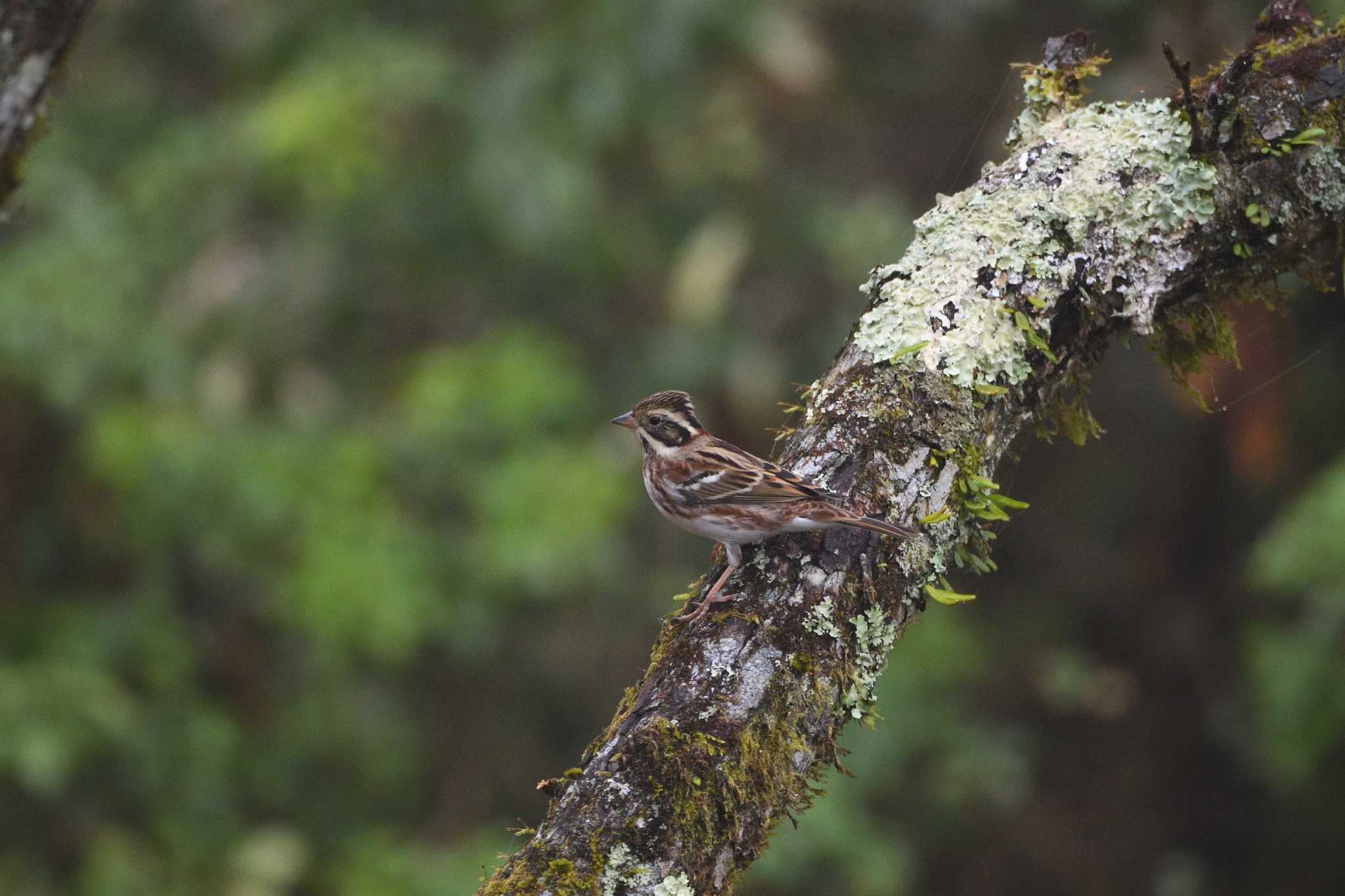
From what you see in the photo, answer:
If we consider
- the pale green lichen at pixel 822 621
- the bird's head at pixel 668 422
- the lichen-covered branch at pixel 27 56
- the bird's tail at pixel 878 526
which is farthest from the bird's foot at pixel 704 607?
the lichen-covered branch at pixel 27 56

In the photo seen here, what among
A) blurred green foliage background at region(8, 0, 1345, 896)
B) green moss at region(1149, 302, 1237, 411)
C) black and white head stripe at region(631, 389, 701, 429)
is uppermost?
blurred green foliage background at region(8, 0, 1345, 896)

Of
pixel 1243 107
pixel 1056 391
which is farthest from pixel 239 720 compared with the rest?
pixel 1243 107

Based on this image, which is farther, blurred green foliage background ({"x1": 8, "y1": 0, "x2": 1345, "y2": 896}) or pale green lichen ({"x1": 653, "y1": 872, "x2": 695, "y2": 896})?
blurred green foliage background ({"x1": 8, "y1": 0, "x2": 1345, "y2": 896})

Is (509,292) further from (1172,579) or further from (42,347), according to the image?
(1172,579)

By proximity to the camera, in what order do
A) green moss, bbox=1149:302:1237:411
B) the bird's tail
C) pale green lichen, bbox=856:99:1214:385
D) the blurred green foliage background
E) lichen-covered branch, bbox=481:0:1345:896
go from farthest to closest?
the blurred green foliage background
green moss, bbox=1149:302:1237:411
pale green lichen, bbox=856:99:1214:385
the bird's tail
lichen-covered branch, bbox=481:0:1345:896

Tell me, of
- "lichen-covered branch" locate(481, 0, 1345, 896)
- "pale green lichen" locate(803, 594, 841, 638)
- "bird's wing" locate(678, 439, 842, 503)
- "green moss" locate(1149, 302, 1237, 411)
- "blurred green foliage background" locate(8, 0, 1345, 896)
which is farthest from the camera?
"blurred green foliage background" locate(8, 0, 1345, 896)

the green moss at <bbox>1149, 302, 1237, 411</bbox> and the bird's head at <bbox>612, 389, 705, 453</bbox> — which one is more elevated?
the bird's head at <bbox>612, 389, 705, 453</bbox>

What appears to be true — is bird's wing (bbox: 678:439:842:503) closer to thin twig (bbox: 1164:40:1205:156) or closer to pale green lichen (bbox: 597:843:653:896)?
pale green lichen (bbox: 597:843:653:896)

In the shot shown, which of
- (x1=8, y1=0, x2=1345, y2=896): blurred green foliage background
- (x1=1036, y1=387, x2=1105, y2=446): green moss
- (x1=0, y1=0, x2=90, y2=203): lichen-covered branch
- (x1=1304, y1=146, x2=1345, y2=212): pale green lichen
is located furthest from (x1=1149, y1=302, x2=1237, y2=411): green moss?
(x1=0, y1=0, x2=90, y2=203): lichen-covered branch
